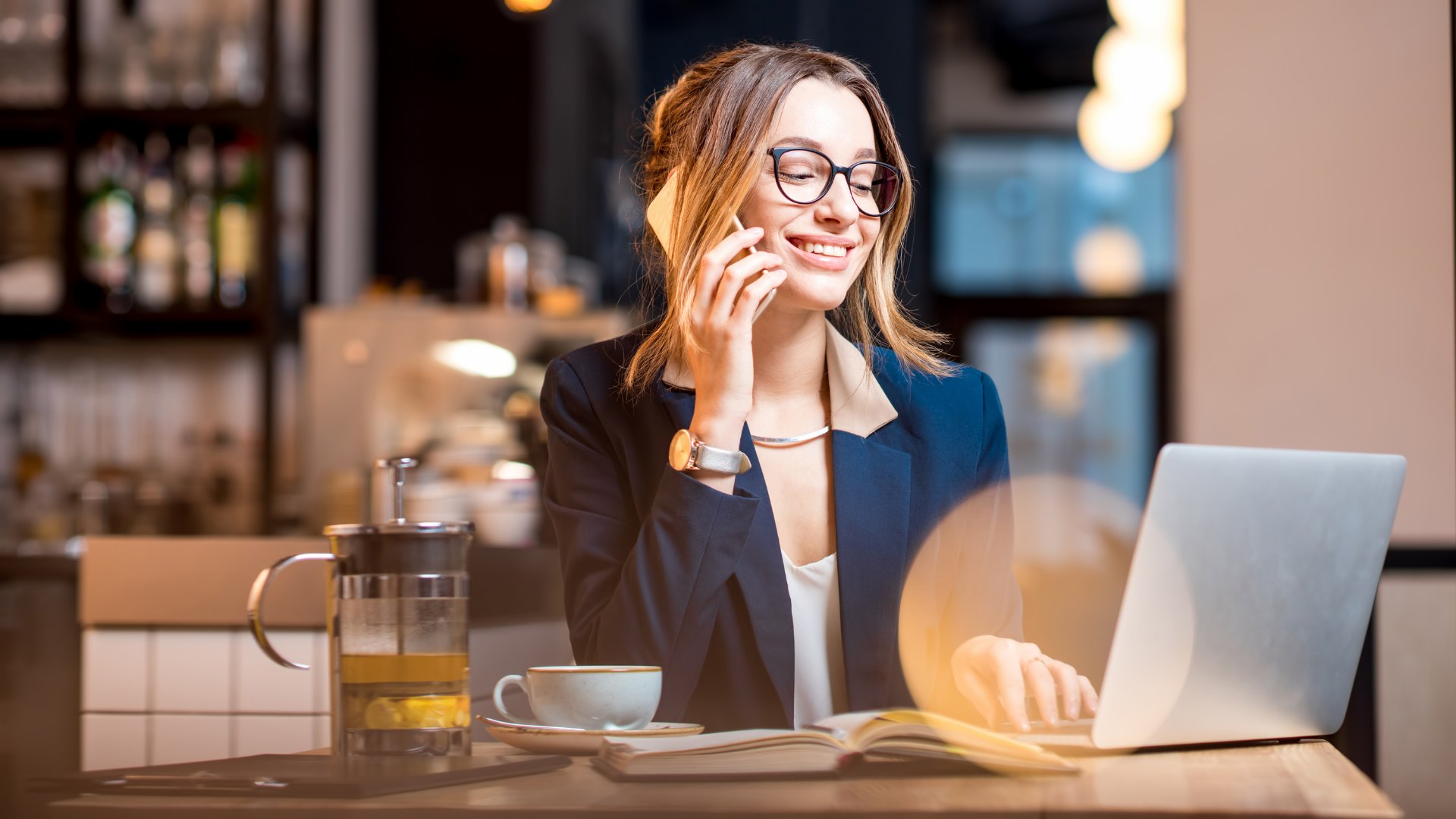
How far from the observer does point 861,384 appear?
158cm

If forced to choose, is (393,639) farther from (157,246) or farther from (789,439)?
(157,246)

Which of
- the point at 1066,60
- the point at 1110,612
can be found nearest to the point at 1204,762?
the point at 1110,612

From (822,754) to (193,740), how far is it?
3.36 feet

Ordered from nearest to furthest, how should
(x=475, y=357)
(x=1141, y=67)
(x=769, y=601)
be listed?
(x=769, y=601) → (x=475, y=357) → (x=1141, y=67)

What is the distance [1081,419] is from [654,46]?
3.63m

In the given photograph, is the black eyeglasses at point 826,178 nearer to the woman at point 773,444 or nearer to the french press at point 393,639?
the woman at point 773,444

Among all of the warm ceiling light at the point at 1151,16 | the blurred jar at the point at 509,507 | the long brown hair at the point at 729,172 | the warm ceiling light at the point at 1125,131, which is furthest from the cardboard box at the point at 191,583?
the warm ceiling light at the point at 1125,131

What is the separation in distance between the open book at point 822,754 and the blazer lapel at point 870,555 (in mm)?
468

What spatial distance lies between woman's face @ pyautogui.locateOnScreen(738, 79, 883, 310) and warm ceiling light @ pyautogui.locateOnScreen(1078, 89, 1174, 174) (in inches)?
125

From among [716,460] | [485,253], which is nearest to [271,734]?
[716,460]

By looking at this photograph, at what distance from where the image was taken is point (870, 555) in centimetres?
146

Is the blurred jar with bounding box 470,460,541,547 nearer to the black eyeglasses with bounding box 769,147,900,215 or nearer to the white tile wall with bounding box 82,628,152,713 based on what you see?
the white tile wall with bounding box 82,628,152,713

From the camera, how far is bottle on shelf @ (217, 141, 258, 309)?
12.9ft

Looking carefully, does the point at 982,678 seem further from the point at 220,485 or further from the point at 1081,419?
the point at 1081,419
